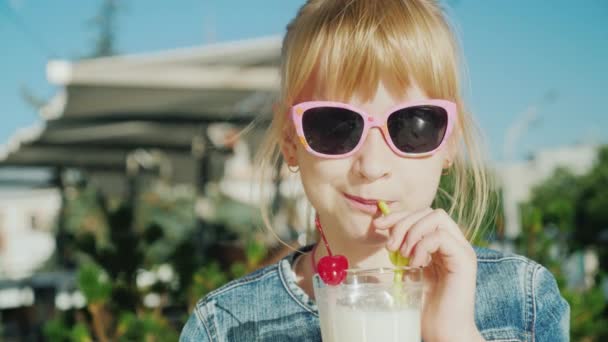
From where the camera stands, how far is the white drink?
42.6 inches

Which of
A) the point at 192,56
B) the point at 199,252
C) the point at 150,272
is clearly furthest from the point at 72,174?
the point at 150,272

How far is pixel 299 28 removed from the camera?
5.03ft

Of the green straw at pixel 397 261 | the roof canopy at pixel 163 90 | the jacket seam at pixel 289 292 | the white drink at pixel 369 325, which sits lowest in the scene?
the jacket seam at pixel 289 292

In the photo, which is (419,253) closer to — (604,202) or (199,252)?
(199,252)

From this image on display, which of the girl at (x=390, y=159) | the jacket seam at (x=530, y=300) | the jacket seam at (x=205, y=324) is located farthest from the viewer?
the jacket seam at (x=205, y=324)

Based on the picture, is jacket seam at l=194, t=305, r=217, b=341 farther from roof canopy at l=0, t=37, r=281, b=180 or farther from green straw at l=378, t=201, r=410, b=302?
roof canopy at l=0, t=37, r=281, b=180

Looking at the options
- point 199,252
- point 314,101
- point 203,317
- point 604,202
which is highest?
point 314,101

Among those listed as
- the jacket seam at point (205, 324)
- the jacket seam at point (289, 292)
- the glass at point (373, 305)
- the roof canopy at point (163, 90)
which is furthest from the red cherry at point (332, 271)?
the roof canopy at point (163, 90)

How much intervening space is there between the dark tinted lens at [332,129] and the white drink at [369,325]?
1.26ft

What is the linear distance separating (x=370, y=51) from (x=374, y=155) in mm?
222

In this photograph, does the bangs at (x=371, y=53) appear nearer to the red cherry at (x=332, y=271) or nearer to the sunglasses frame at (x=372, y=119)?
the sunglasses frame at (x=372, y=119)

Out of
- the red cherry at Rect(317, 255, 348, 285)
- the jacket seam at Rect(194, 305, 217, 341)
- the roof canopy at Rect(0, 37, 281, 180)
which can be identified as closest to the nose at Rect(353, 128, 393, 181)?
the red cherry at Rect(317, 255, 348, 285)

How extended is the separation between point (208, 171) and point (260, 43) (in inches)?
102

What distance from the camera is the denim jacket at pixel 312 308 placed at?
154 cm
